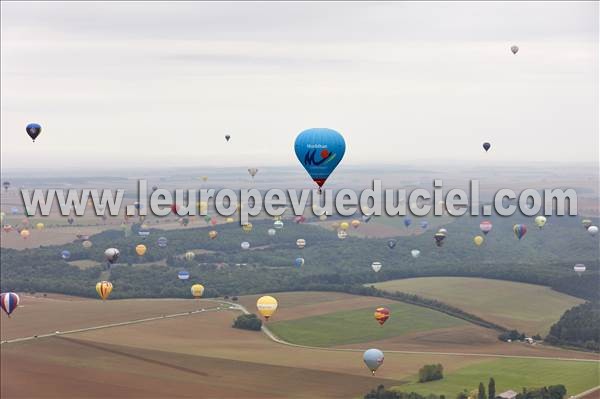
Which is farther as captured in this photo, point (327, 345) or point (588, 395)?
point (327, 345)

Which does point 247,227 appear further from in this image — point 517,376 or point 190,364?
point 517,376

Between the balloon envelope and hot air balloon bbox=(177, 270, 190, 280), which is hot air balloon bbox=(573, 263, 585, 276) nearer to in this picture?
the balloon envelope

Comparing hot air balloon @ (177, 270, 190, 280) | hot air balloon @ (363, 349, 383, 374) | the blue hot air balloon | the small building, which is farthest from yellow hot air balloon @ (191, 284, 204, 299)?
the small building

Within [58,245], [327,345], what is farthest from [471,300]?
[58,245]

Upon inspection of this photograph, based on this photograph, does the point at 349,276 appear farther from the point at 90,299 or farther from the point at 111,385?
the point at 111,385

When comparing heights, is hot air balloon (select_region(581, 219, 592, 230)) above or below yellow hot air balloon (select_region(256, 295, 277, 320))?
above

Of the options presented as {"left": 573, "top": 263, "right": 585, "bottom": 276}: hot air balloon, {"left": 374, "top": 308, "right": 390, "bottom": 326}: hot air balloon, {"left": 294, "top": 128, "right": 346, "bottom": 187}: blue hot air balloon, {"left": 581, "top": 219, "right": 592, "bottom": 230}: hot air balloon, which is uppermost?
{"left": 294, "top": 128, "right": 346, "bottom": 187}: blue hot air balloon

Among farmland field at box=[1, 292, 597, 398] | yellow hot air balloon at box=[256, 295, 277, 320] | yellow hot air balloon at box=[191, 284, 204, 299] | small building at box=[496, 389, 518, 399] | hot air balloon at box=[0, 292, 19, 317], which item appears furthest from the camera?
yellow hot air balloon at box=[191, 284, 204, 299]
